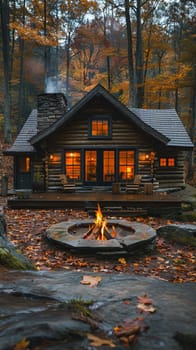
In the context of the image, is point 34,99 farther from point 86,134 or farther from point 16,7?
point 86,134

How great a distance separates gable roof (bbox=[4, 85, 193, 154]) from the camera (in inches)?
584

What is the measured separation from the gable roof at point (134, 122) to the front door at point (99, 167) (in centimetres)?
258

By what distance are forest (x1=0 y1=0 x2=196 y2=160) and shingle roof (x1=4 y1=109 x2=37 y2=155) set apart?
16.1 ft

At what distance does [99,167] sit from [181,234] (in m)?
9.07

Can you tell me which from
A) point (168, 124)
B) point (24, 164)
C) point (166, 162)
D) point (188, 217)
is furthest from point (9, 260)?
point (168, 124)

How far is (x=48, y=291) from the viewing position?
2.56 metres

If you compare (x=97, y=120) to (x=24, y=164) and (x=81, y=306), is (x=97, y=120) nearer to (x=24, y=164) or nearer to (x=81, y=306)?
(x=24, y=164)

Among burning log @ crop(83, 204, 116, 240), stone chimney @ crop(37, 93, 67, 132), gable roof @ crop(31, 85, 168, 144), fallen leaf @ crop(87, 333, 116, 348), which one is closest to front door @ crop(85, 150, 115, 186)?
gable roof @ crop(31, 85, 168, 144)

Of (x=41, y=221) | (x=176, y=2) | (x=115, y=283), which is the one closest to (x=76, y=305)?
(x=115, y=283)

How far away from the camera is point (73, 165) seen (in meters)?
16.3

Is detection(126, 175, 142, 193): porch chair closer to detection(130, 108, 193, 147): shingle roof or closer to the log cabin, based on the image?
the log cabin

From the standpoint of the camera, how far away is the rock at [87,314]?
65.7 inches

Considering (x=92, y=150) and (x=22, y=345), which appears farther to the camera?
(x=92, y=150)

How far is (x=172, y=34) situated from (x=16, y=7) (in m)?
15.6
